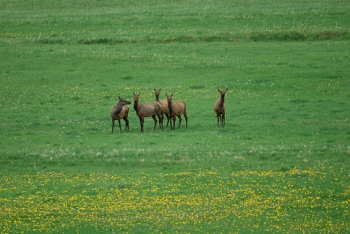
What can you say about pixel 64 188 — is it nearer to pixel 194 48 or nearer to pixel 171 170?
pixel 171 170

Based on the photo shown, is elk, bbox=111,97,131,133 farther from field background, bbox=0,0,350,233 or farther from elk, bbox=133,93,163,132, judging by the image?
field background, bbox=0,0,350,233

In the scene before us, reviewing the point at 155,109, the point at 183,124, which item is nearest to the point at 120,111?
the point at 155,109

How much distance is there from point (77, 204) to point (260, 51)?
28.0 m

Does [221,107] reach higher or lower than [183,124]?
higher

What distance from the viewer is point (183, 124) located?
31406mm

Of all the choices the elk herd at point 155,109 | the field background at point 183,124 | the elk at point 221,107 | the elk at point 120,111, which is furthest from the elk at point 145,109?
the elk at point 221,107

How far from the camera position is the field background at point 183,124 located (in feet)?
59.9

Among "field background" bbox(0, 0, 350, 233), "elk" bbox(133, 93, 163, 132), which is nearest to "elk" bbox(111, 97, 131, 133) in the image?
"elk" bbox(133, 93, 163, 132)

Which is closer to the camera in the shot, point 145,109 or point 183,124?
point 145,109

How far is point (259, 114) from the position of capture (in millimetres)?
31781

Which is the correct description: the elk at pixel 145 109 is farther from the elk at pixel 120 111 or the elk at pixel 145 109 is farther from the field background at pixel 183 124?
the field background at pixel 183 124

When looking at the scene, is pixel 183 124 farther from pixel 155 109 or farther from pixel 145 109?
pixel 145 109

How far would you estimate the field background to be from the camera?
59.9ft

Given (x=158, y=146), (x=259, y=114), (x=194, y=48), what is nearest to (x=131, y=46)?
(x=194, y=48)
